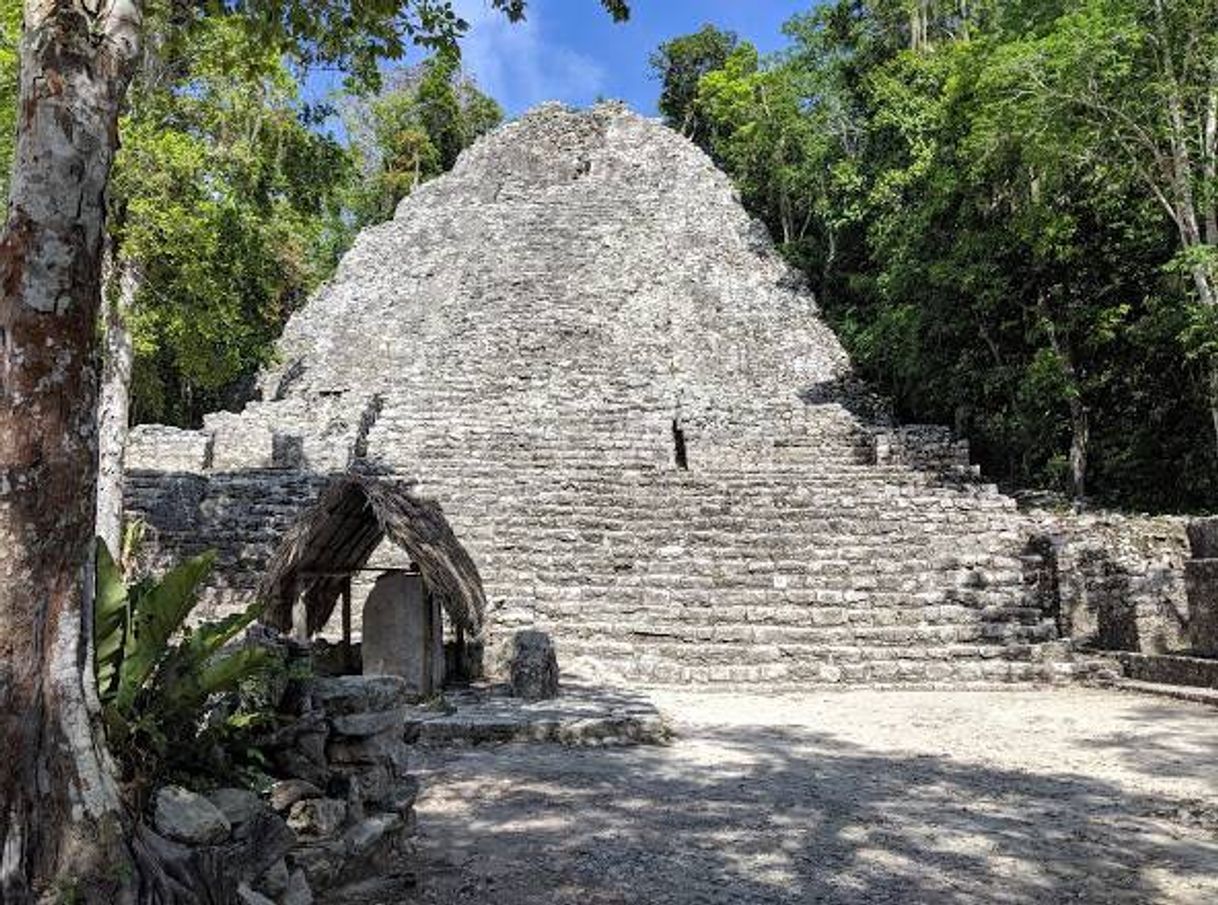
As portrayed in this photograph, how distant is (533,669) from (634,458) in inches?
287

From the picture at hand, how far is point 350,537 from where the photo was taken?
7.11 m

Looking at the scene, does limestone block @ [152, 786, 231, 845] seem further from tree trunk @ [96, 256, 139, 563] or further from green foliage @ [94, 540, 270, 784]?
tree trunk @ [96, 256, 139, 563]

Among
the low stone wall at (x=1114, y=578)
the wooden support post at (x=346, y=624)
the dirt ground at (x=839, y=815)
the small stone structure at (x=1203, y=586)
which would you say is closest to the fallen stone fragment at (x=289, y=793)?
the dirt ground at (x=839, y=815)

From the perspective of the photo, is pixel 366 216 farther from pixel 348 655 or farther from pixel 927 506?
pixel 348 655

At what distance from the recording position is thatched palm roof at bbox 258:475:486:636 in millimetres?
6512

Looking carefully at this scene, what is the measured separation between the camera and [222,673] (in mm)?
2965

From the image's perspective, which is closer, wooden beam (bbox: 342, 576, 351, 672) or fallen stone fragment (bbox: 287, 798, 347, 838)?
fallen stone fragment (bbox: 287, 798, 347, 838)

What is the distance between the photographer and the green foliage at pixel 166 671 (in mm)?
2844

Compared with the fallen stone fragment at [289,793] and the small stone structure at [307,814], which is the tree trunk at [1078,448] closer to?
the small stone structure at [307,814]

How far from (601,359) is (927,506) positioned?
9.35 metres

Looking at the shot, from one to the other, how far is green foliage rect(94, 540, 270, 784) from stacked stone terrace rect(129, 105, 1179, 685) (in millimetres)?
6165

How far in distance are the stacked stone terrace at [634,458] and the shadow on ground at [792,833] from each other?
3.74m

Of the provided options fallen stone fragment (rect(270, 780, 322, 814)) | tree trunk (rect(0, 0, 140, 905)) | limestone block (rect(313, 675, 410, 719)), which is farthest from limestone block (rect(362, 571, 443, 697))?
tree trunk (rect(0, 0, 140, 905))

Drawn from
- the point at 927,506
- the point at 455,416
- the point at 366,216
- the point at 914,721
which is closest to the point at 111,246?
the point at 455,416
